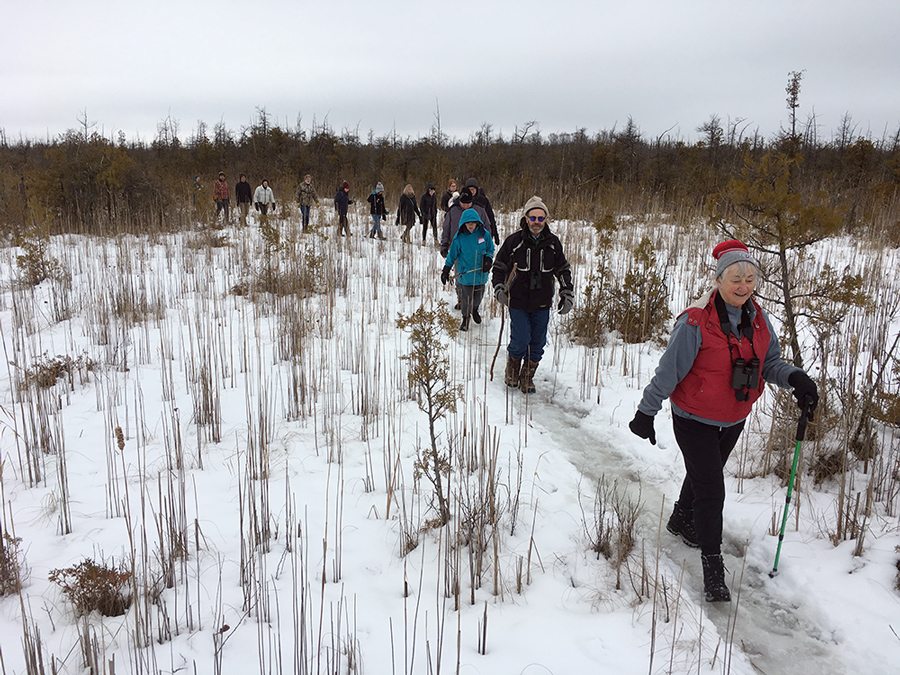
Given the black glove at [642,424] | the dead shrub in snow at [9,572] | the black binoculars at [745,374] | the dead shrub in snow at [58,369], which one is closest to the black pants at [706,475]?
A: the black glove at [642,424]

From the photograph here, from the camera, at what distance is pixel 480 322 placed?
23.4 ft

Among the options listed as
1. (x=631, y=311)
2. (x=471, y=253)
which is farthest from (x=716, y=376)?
(x=471, y=253)

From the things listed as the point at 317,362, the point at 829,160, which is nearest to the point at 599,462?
the point at 317,362

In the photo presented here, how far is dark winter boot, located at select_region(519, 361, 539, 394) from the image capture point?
5008 millimetres

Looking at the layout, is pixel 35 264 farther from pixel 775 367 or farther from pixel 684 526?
pixel 775 367

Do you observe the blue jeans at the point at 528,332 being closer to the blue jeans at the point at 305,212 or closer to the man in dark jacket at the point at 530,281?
the man in dark jacket at the point at 530,281

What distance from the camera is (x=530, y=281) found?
4859 millimetres

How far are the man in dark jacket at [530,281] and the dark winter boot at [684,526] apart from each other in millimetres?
2118

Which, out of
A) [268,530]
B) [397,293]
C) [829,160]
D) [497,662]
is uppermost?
[829,160]

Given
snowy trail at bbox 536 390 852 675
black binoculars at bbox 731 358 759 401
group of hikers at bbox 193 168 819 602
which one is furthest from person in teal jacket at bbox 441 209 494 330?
black binoculars at bbox 731 358 759 401

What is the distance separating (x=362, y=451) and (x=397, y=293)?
4657mm

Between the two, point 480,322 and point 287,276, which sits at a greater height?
point 287,276

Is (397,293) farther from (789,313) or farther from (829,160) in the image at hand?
(829,160)

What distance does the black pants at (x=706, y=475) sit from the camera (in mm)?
2537
